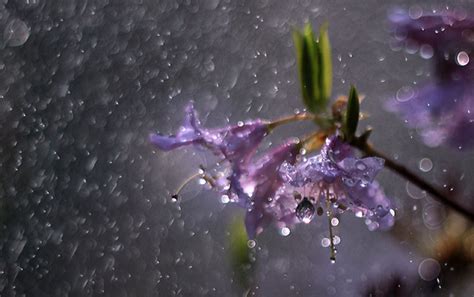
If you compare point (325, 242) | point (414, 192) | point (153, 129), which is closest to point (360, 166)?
point (414, 192)

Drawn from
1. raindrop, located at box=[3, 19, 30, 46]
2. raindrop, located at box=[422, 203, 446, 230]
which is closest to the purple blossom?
raindrop, located at box=[422, 203, 446, 230]

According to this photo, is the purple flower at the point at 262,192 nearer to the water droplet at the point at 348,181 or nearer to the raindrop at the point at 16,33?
the water droplet at the point at 348,181

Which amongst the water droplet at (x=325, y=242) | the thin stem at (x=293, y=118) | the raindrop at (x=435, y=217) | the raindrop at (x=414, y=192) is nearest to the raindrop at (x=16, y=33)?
the water droplet at (x=325, y=242)

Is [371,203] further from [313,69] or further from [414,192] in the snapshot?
[414,192]

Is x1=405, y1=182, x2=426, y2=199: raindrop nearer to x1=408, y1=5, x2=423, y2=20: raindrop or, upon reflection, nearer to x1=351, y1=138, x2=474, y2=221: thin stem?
x1=408, y1=5, x2=423, y2=20: raindrop

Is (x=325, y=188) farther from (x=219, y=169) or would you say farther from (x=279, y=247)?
(x=279, y=247)

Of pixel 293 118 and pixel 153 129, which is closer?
pixel 293 118
